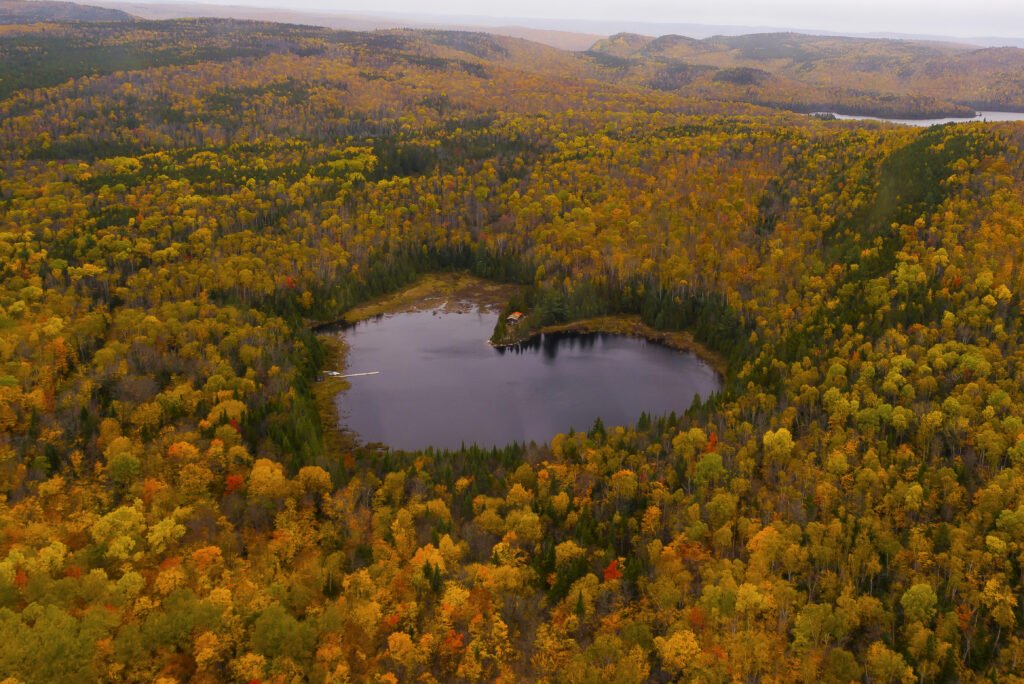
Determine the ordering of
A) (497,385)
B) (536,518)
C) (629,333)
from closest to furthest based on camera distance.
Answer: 1. (536,518)
2. (497,385)
3. (629,333)

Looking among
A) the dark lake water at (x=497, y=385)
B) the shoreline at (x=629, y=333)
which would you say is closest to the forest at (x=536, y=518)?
the dark lake water at (x=497, y=385)

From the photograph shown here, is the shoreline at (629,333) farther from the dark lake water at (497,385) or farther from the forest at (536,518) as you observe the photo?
the forest at (536,518)

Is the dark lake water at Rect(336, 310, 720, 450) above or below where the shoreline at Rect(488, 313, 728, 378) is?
below

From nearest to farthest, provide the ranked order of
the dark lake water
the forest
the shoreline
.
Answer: the forest < the dark lake water < the shoreline

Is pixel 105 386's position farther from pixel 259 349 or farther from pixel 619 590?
pixel 619 590

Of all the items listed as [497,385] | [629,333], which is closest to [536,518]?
[497,385]

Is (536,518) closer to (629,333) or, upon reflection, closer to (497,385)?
(497,385)

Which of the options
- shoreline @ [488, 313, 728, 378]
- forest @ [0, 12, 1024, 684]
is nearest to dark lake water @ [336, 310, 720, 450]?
shoreline @ [488, 313, 728, 378]

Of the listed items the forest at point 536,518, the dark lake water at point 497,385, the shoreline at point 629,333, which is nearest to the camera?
the forest at point 536,518

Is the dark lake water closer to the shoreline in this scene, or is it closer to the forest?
the shoreline
